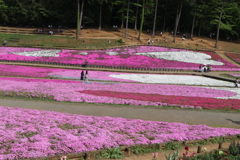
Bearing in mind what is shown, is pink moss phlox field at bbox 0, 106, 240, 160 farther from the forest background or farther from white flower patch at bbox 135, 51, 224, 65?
the forest background

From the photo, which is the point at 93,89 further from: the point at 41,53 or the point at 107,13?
the point at 107,13

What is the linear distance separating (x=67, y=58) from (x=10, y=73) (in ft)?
53.1

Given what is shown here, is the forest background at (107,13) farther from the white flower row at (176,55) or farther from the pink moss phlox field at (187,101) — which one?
the pink moss phlox field at (187,101)

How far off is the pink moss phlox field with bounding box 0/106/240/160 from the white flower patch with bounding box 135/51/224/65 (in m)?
40.4

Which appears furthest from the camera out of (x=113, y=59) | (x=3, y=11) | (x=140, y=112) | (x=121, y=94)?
(x=3, y=11)

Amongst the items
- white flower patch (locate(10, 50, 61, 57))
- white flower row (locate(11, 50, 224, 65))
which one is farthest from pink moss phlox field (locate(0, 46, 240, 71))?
white flower row (locate(11, 50, 224, 65))

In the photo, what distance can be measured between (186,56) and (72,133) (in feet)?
157

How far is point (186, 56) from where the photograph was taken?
56.3 metres

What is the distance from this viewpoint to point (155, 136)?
12.6 m

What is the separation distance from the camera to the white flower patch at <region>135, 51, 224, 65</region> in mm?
53438

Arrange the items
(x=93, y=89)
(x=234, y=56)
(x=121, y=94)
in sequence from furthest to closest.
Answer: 1. (x=234, y=56)
2. (x=93, y=89)
3. (x=121, y=94)

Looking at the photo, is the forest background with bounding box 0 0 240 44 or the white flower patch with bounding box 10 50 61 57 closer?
the white flower patch with bounding box 10 50 61 57

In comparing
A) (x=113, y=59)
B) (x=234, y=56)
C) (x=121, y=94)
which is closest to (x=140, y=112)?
(x=121, y=94)

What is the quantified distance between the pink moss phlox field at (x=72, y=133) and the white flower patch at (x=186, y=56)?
40367 millimetres
